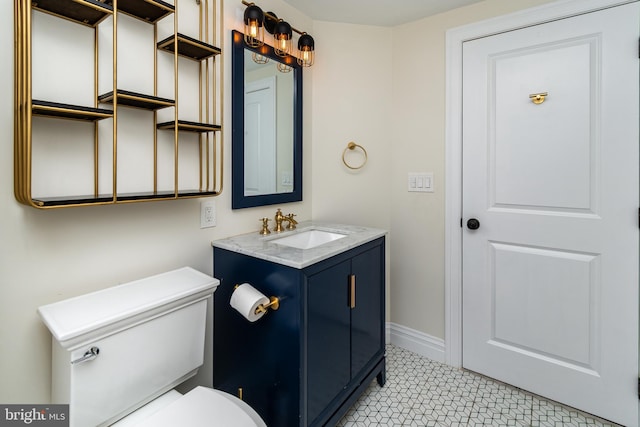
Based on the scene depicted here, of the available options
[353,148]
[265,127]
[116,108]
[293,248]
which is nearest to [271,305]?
[293,248]

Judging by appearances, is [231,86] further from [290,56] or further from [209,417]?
[209,417]

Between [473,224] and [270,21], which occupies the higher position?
[270,21]

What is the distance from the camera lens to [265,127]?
181cm

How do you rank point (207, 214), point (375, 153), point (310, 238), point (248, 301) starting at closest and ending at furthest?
1. point (248, 301)
2. point (207, 214)
3. point (310, 238)
4. point (375, 153)

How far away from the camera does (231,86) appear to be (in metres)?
1.61

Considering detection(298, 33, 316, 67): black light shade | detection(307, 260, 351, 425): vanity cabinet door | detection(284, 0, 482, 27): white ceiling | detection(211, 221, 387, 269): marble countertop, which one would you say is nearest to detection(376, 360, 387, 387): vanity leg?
detection(307, 260, 351, 425): vanity cabinet door

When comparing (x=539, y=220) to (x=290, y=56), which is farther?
(x=290, y=56)

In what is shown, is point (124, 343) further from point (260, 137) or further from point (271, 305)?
point (260, 137)

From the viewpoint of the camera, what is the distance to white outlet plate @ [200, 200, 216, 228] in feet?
4.97

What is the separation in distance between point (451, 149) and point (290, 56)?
1082 millimetres

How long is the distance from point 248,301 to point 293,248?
31 cm

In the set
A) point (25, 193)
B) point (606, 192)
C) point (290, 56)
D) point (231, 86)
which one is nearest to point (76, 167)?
point (25, 193)

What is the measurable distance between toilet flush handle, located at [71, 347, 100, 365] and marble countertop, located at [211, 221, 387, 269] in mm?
593

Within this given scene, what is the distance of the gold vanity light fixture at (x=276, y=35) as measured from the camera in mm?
1579
